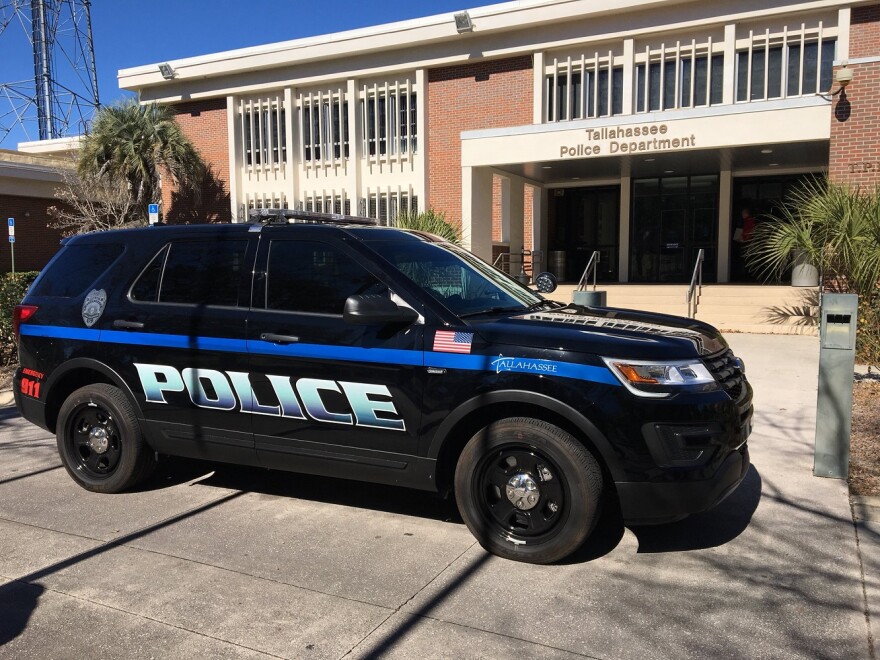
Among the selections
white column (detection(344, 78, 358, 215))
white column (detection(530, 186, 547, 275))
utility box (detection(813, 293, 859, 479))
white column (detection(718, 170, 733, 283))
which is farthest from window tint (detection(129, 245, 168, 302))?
white column (detection(344, 78, 358, 215))

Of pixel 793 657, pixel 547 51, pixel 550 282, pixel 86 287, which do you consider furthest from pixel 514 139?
pixel 793 657

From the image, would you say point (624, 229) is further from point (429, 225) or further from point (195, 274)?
point (195, 274)

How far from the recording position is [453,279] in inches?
188

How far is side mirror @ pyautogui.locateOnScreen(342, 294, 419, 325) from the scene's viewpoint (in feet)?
13.5

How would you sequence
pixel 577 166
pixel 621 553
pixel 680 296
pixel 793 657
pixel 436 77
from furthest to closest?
pixel 436 77
pixel 577 166
pixel 680 296
pixel 621 553
pixel 793 657

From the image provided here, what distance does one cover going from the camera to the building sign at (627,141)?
16016mm

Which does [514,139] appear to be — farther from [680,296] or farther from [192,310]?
[192,310]

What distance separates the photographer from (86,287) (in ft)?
18.0

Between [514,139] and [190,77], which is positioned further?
[190,77]

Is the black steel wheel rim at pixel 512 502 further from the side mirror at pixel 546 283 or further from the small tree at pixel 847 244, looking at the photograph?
the small tree at pixel 847 244

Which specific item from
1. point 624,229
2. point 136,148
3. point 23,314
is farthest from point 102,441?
point 136,148

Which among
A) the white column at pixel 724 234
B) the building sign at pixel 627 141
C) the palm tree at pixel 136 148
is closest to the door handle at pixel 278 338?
the building sign at pixel 627 141

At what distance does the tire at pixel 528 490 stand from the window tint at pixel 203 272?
2.00 metres

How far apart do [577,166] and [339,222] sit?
14644 mm
